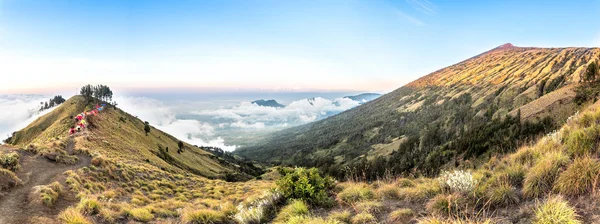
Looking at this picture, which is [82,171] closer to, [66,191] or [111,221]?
[66,191]

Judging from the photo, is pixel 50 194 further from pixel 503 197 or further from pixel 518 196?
pixel 518 196

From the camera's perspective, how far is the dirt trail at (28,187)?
38.1ft

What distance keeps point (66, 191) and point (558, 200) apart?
23.3 m

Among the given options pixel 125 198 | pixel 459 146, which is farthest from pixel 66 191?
pixel 459 146

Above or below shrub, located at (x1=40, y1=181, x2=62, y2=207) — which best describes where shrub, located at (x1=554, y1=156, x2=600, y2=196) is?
above

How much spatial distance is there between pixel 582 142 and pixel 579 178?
272 centimetres

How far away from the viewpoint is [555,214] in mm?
4973

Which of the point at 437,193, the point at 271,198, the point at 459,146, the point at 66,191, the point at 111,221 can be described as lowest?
the point at 459,146

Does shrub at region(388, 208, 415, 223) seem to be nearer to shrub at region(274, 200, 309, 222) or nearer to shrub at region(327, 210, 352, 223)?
shrub at region(327, 210, 352, 223)

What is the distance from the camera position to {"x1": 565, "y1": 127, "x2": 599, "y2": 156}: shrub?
7.34 m

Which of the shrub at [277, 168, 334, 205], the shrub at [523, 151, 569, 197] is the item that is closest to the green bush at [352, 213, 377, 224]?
the shrub at [277, 168, 334, 205]

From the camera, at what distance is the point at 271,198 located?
409 inches

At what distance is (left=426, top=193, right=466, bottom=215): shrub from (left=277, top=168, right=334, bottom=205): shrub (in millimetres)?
3508

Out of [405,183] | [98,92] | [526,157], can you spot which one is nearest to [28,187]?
[405,183]
